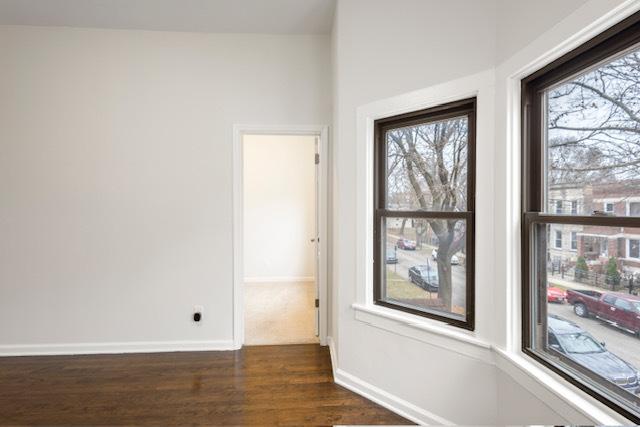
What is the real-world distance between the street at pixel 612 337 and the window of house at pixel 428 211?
0.52 m

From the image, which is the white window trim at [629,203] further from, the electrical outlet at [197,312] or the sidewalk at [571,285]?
the electrical outlet at [197,312]

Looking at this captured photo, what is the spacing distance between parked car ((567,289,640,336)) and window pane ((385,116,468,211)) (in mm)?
719

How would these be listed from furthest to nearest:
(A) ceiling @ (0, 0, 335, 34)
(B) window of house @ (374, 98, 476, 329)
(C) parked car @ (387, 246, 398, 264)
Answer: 1. (A) ceiling @ (0, 0, 335, 34)
2. (C) parked car @ (387, 246, 398, 264)
3. (B) window of house @ (374, 98, 476, 329)

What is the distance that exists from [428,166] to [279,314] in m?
2.66

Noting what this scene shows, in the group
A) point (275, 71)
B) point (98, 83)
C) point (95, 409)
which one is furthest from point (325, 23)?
point (95, 409)

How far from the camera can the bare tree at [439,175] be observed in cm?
197

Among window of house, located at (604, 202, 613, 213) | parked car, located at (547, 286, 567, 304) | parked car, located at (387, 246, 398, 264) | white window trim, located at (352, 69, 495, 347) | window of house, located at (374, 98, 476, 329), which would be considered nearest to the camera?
window of house, located at (604, 202, 613, 213)

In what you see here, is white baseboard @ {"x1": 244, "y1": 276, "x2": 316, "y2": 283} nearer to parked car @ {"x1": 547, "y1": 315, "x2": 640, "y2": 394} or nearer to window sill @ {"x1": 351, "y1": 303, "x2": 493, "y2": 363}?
window sill @ {"x1": 351, "y1": 303, "x2": 493, "y2": 363}

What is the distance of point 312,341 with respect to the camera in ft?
10.4

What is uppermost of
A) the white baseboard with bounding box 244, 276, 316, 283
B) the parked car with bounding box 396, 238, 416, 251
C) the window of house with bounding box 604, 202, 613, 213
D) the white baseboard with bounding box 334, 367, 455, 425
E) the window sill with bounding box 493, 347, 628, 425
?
the window of house with bounding box 604, 202, 613, 213

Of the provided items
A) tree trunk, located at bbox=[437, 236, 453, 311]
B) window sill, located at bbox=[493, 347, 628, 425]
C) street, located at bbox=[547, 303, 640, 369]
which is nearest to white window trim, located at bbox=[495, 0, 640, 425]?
window sill, located at bbox=[493, 347, 628, 425]

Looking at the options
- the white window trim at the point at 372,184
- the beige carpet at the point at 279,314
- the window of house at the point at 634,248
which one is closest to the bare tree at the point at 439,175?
the white window trim at the point at 372,184

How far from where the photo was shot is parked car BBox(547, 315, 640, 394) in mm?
1245

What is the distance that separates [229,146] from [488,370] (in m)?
2.59
